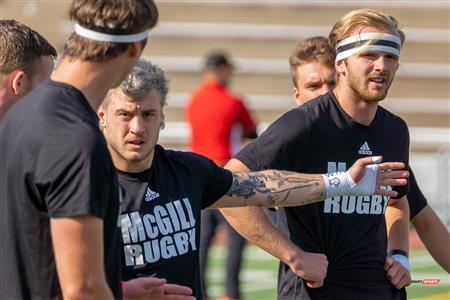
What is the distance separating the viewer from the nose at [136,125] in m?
4.71

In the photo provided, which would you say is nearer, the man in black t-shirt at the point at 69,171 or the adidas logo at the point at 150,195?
the man in black t-shirt at the point at 69,171

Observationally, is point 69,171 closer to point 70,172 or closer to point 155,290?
point 70,172

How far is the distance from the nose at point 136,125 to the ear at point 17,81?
591 mm

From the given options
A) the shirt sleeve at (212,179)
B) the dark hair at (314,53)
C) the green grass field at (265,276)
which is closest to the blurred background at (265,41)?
the green grass field at (265,276)

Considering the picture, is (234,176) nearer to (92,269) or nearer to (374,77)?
(374,77)

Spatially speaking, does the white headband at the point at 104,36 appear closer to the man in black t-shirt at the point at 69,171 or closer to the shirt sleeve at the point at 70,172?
the man in black t-shirt at the point at 69,171

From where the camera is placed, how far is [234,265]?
35.9 ft

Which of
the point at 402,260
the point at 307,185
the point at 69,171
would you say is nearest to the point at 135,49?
the point at 69,171

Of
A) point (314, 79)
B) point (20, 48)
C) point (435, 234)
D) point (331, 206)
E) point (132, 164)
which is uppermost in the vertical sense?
point (20, 48)

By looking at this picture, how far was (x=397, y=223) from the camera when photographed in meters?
5.79

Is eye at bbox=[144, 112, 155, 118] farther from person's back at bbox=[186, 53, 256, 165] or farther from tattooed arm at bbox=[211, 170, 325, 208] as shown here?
person's back at bbox=[186, 53, 256, 165]

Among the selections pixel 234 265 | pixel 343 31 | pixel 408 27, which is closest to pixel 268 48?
pixel 408 27

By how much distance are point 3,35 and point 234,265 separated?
6.85m

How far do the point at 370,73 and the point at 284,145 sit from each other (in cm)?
54
